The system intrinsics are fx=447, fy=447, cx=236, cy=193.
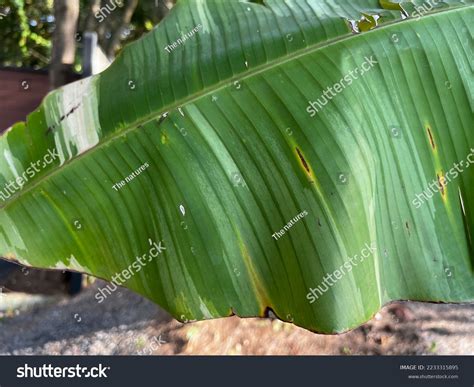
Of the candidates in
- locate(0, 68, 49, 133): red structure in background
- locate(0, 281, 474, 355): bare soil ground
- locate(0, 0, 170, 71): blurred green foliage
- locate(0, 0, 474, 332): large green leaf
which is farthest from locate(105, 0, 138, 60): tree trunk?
locate(0, 0, 474, 332): large green leaf

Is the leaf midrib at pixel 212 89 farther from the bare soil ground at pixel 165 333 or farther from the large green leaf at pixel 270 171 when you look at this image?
the bare soil ground at pixel 165 333

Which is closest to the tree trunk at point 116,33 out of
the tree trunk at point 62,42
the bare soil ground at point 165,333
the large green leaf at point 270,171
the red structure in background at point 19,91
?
the red structure in background at point 19,91

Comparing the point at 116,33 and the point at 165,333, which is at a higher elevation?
the point at 116,33

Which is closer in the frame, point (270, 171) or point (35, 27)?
point (270, 171)

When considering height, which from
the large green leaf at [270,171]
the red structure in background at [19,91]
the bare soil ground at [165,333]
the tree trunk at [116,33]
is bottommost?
the bare soil ground at [165,333]

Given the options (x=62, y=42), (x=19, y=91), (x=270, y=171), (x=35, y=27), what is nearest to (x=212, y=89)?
(x=270, y=171)

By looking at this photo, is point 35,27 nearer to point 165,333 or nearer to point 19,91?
point 19,91
